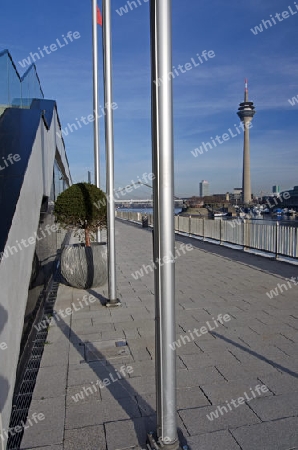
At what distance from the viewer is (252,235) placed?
468 inches

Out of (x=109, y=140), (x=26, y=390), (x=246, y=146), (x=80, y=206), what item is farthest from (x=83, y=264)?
(x=246, y=146)

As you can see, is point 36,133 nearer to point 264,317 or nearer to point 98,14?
point 264,317

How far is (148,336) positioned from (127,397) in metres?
1.47

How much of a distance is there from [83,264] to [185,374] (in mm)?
3969

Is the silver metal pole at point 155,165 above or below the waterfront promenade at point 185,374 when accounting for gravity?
above

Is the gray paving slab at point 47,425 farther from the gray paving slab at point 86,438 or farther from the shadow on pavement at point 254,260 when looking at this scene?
the shadow on pavement at point 254,260

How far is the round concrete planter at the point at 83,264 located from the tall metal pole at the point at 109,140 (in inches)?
Result: 40.5

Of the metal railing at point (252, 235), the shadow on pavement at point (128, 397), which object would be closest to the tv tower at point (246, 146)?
the metal railing at point (252, 235)

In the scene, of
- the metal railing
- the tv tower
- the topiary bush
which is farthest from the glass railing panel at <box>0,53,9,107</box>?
the tv tower

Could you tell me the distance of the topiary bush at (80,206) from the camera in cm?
699

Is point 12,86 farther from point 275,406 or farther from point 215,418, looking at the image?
point 275,406

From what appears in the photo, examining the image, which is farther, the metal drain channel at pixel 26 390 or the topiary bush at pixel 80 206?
the topiary bush at pixel 80 206

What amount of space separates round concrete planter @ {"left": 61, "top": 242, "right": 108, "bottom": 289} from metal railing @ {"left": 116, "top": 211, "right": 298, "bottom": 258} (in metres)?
5.30

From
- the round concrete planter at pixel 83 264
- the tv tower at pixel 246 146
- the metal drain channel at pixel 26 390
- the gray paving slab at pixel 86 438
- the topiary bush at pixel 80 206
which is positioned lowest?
the metal drain channel at pixel 26 390
